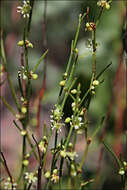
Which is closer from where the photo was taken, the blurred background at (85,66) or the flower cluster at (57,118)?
the flower cluster at (57,118)

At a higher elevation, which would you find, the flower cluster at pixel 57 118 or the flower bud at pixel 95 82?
the flower bud at pixel 95 82

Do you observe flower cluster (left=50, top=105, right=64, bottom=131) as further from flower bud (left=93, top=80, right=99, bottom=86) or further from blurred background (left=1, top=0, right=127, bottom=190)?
blurred background (left=1, top=0, right=127, bottom=190)

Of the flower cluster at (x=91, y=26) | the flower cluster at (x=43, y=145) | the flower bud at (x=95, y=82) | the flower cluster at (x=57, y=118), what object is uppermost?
the flower cluster at (x=91, y=26)

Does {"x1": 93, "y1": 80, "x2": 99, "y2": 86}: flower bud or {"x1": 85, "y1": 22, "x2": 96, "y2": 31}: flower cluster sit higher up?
{"x1": 85, "y1": 22, "x2": 96, "y2": 31}: flower cluster

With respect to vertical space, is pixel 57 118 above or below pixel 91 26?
below

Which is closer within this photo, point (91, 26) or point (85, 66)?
point (91, 26)

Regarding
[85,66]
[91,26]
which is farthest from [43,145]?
[85,66]

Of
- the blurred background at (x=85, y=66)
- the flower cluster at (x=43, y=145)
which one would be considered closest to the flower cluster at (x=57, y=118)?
the flower cluster at (x=43, y=145)

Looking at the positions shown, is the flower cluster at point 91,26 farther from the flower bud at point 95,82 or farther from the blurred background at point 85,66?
the blurred background at point 85,66

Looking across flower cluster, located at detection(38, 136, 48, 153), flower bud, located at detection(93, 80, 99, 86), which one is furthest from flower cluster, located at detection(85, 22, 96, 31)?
flower cluster, located at detection(38, 136, 48, 153)

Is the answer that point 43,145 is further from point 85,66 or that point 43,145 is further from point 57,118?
point 85,66
